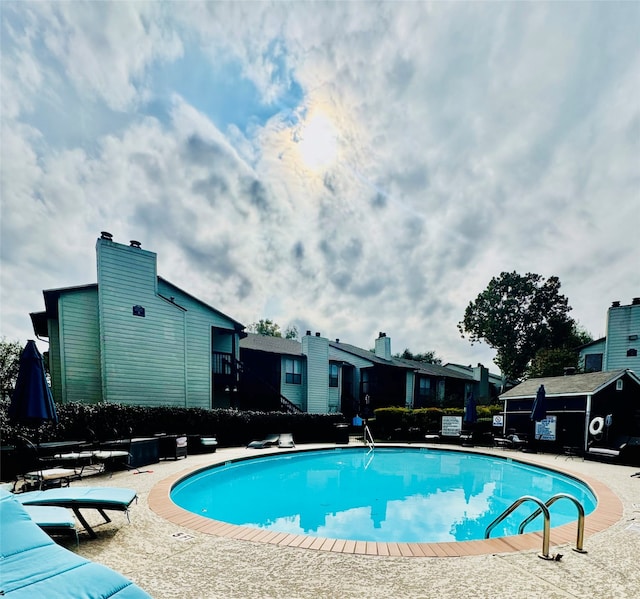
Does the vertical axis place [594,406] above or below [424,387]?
above

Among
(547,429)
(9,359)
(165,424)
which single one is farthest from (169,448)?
(9,359)

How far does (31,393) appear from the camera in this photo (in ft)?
18.8

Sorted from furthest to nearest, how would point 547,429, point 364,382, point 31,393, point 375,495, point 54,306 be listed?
point 364,382 → point 547,429 → point 54,306 → point 375,495 → point 31,393

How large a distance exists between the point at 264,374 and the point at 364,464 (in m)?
11.6

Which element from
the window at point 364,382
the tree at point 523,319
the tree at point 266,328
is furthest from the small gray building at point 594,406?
the tree at point 266,328

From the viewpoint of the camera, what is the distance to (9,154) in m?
6.31

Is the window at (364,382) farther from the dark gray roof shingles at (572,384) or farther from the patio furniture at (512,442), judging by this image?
the patio furniture at (512,442)

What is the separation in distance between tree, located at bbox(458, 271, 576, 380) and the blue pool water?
1019 inches

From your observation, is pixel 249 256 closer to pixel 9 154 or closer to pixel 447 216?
pixel 447 216

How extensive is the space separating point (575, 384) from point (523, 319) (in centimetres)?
2216

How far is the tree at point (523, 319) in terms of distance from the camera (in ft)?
116

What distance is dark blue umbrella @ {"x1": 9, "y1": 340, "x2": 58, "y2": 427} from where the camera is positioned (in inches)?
222

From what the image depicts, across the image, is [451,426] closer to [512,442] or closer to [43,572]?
[512,442]

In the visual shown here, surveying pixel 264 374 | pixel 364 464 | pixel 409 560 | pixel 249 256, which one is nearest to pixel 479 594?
pixel 409 560
